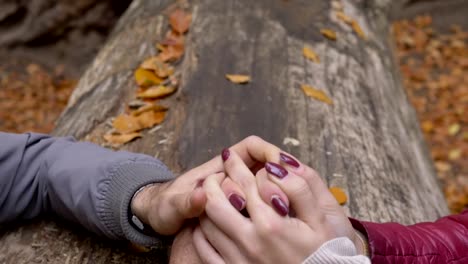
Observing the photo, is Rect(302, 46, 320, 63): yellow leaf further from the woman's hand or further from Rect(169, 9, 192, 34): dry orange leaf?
the woman's hand

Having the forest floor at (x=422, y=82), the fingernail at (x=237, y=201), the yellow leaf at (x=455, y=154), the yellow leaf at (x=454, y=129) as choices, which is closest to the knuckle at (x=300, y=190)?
the fingernail at (x=237, y=201)

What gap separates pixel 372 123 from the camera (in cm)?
214

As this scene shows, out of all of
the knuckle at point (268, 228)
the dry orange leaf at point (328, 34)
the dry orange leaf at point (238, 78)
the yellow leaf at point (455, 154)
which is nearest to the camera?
the knuckle at point (268, 228)

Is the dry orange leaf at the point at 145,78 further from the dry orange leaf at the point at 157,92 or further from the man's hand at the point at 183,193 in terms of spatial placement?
the man's hand at the point at 183,193

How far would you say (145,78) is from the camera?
7.07ft

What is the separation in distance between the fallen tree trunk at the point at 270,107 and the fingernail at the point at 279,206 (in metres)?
0.49

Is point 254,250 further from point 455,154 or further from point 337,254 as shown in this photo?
point 455,154

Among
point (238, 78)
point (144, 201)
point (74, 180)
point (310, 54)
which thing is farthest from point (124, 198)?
point (310, 54)

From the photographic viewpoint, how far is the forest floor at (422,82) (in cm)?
430

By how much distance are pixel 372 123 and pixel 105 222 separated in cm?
119

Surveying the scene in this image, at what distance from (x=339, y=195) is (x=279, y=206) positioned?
0.67 meters

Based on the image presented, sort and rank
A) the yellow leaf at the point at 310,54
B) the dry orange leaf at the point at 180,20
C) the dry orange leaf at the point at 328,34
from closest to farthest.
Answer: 1. the yellow leaf at the point at 310,54
2. the dry orange leaf at the point at 180,20
3. the dry orange leaf at the point at 328,34

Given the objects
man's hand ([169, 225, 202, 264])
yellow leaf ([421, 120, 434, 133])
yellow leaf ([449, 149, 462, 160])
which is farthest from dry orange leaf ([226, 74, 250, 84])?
yellow leaf ([421, 120, 434, 133])

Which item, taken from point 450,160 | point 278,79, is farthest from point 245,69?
point 450,160
